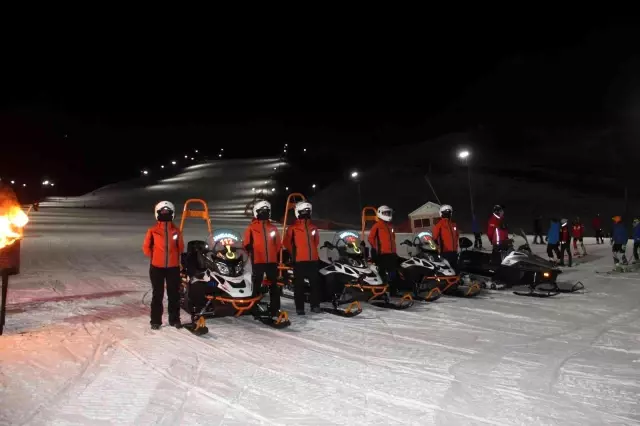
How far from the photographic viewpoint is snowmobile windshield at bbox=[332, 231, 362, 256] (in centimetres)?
1028

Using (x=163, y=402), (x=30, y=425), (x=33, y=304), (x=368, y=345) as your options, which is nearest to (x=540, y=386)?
(x=368, y=345)

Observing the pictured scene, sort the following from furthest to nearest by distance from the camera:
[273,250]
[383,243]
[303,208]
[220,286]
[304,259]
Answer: [383,243]
[303,208]
[304,259]
[273,250]
[220,286]

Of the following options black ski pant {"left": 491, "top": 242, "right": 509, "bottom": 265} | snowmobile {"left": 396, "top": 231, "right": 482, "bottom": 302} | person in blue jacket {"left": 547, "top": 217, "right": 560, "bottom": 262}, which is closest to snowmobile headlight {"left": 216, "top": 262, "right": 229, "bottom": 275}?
snowmobile {"left": 396, "top": 231, "right": 482, "bottom": 302}

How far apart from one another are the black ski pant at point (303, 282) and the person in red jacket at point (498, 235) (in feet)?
17.4

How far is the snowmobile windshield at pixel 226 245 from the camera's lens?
332 inches

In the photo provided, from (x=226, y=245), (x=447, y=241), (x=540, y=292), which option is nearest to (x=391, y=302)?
(x=447, y=241)

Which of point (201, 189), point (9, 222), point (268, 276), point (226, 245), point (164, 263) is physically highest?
point (201, 189)

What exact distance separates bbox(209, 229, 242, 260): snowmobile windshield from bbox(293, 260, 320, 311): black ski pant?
3.45ft

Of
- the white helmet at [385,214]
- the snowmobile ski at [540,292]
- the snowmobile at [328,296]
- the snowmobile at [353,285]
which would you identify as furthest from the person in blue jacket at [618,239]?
the snowmobile at [328,296]

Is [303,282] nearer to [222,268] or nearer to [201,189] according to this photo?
[222,268]

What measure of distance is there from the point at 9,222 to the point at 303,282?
4.46m

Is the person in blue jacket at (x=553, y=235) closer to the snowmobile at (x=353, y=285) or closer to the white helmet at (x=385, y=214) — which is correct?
the white helmet at (x=385, y=214)

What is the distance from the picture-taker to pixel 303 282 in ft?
28.9

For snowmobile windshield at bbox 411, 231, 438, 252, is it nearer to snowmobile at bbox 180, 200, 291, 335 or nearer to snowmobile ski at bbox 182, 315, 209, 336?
snowmobile at bbox 180, 200, 291, 335
